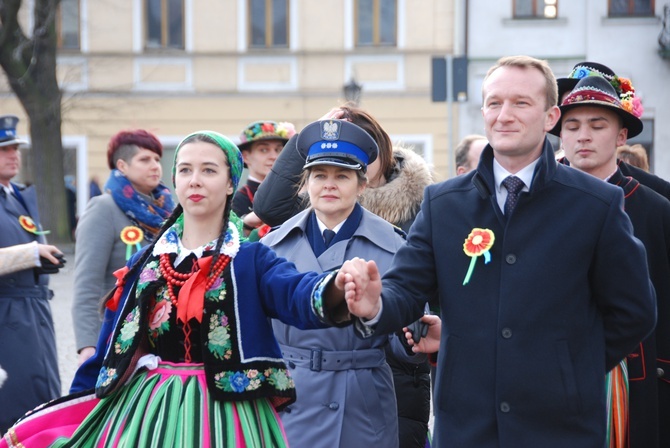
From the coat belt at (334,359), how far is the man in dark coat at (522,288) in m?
0.73

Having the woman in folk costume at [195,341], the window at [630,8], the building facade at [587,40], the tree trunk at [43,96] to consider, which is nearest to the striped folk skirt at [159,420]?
the woman in folk costume at [195,341]

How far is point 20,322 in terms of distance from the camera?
623cm

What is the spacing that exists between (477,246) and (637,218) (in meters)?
1.22

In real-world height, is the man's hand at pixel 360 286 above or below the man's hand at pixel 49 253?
above

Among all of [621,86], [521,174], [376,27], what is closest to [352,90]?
[376,27]

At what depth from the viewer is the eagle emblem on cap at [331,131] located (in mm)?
4582

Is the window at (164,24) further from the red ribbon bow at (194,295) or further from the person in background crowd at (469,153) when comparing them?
the red ribbon bow at (194,295)

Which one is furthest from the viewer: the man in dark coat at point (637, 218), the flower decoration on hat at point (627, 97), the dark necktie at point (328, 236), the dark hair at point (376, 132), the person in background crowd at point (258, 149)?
the person in background crowd at point (258, 149)

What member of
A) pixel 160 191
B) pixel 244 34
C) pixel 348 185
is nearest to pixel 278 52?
pixel 244 34

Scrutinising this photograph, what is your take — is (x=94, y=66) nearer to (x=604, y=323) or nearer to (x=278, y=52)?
(x=278, y=52)

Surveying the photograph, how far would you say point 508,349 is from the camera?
3.55 metres

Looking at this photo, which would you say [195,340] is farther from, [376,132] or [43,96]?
[43,96]

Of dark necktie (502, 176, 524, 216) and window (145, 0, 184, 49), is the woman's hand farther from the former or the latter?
window (145, 0, 184, 49)

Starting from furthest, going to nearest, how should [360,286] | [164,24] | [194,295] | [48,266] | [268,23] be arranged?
1. [164,24]
2. [268,23]
3. [48,266]
4. [194,295]
5. [360,286]
